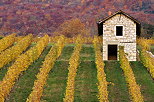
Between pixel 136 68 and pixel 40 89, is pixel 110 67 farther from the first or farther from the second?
pixel 40 89

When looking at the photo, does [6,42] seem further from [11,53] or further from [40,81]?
[40,81]

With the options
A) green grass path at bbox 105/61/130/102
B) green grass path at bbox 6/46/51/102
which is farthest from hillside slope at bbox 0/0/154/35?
green grass path at bbox 6/46/51/102

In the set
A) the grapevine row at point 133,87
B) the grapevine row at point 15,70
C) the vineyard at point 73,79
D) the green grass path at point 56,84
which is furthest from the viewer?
the green grass path at point 56,84

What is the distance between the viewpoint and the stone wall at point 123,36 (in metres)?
40.2

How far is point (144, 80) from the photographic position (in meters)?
32.3

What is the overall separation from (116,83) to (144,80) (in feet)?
8.59

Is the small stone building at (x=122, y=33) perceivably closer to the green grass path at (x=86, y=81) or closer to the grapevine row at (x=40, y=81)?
the green grass path at (x=86, y=81)

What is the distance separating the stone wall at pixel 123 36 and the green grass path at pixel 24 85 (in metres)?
7.30

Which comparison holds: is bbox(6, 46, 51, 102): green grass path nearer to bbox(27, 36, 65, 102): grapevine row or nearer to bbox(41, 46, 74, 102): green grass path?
bbox(27, 36, 65, 102): grapevine row

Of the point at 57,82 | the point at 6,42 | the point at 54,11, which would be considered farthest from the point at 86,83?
the point at 54,11

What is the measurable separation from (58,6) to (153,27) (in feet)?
277

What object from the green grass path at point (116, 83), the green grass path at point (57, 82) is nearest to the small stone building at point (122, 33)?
the green grass path at point (116, 83)

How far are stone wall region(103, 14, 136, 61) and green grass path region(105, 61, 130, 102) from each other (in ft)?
7.16

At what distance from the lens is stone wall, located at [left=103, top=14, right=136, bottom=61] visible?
132 ft
